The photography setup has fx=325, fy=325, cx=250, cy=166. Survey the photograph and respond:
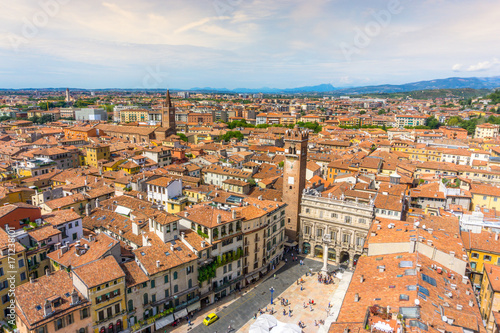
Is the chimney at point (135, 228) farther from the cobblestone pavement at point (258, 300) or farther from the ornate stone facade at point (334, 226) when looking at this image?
the ornate stone facade at point (334, 226)

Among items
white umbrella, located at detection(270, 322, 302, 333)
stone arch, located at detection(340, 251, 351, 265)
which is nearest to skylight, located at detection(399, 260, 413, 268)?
white umbrella, located at detection(270, 322, 302, 333)

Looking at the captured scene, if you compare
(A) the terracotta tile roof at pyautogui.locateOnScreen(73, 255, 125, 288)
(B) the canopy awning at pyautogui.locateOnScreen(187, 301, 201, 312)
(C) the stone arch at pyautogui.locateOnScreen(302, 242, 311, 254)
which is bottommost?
(C) the stone arch at pyautogui.locateOnScreen(302, 242, 311, 254)

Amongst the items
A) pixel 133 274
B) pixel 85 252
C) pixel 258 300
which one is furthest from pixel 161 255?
pixel 258 300

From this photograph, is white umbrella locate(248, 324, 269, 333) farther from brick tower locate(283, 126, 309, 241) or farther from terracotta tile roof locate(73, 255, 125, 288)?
brick tower locate(283, 126, 309, 241)

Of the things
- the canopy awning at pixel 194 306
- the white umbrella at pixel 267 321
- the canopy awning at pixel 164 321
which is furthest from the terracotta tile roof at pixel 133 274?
the white umbrella at pixel 267 321

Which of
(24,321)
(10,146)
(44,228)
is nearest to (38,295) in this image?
(24,321)

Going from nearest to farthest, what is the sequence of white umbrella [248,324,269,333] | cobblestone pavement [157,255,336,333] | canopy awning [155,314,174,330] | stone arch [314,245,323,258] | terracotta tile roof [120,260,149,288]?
white umbrella [248,324,269,333]
terracotta tile roof [120,260,149,288]
canopy awning [155,314,174,330]
cobblestone pavement [157,255,336,333]
stone arch [314,245,323,258]

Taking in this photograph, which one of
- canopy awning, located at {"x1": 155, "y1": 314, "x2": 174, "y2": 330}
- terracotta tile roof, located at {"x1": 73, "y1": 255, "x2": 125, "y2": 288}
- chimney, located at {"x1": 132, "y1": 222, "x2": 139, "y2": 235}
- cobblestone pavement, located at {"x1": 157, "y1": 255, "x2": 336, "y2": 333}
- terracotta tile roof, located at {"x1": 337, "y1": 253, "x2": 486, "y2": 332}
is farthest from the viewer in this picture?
chimney, located at {"x1": 132, "y1": 222, "x2": 139, "y2": 235}
